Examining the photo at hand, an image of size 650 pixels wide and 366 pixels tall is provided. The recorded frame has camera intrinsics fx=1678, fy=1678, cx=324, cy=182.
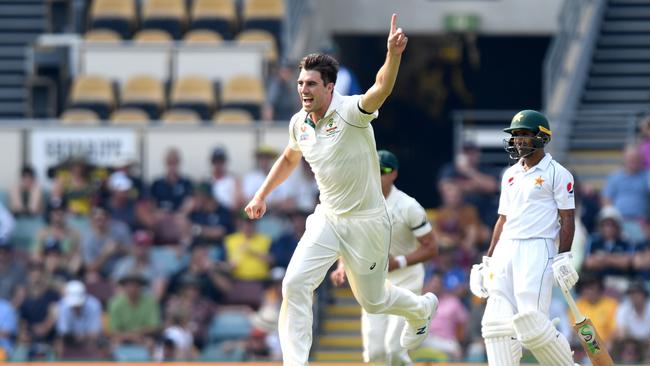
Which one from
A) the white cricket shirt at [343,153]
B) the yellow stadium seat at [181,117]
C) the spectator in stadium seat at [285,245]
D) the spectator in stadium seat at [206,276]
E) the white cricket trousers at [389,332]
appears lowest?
the spectator in stadium seat at [206,276]

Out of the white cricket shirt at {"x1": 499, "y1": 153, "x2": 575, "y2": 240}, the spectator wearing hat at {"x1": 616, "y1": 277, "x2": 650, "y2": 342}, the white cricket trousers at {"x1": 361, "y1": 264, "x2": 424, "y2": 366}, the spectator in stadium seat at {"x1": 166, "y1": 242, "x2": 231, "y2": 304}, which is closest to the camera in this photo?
the white cricket shirt at {"x1": 499, "y1": 153, "x2": 575, "y2": 240}

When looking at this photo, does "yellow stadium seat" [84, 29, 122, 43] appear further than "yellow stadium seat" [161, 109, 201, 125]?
Yes

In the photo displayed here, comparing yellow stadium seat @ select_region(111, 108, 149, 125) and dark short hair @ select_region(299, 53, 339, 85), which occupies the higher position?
dark short hair @ select_region(299, 53, 339, 85)

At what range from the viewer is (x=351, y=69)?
77.9ft

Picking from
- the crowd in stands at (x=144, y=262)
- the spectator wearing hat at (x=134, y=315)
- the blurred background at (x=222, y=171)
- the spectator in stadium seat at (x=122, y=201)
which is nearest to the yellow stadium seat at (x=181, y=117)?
the blurred background at (x=222, y=171)

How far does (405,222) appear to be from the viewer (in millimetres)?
12305

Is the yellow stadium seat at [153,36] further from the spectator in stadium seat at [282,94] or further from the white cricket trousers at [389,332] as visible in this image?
the white cricket trousers at [389,332]

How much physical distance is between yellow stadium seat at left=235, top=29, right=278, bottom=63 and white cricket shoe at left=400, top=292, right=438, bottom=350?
8737 millimetres

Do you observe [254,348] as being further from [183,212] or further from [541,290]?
[541,290]

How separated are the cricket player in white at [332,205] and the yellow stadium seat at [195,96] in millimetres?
8785

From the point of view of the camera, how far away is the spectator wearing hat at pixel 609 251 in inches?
668

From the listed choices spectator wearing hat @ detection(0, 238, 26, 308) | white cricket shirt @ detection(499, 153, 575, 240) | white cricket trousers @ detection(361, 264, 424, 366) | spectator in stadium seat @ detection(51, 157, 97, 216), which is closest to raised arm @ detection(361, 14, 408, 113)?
white cricket shirt @ detection(499, 153, 575, 240)

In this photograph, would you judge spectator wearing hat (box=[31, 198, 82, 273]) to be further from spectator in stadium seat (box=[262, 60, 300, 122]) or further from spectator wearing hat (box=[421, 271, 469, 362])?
spectator wearing hat (box=[421, 271, 469, 362])

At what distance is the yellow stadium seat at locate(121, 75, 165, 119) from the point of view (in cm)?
1986
